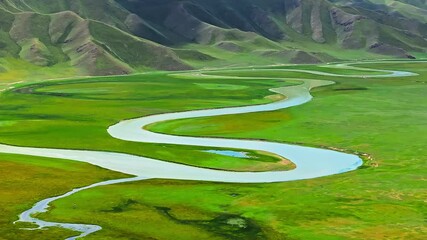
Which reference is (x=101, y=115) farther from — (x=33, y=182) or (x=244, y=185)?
(x=244, y=185)

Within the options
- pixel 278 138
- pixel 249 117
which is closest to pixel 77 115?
pixel 249 117

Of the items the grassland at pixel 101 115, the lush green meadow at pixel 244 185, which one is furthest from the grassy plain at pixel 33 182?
the grassland at pixel 101 115

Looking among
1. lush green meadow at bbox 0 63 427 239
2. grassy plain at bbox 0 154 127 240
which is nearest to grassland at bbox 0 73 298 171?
lush green meadow at bbox 0 63 427 239

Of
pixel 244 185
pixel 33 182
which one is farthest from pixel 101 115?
pixel 244 185

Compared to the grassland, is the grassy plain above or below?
below

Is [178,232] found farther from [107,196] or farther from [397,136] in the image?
[397,136]

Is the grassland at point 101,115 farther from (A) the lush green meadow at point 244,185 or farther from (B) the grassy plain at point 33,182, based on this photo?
(B) the grassy plain at point 33,182

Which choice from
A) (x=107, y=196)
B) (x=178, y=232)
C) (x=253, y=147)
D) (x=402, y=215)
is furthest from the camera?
(x=253, y=147)

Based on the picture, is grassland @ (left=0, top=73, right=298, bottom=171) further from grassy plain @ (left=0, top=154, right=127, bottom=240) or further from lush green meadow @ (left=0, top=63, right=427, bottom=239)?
grassy plain @ (left=0, top=154, right=127, bottom=240)
